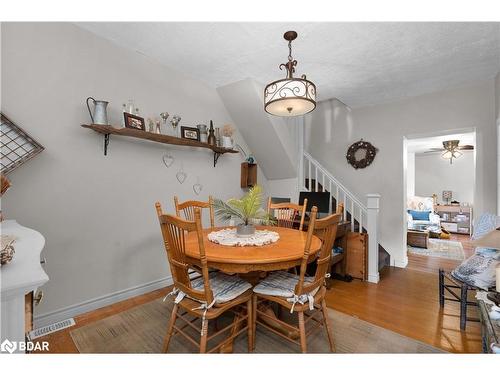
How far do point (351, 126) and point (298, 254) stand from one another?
340 centimetres

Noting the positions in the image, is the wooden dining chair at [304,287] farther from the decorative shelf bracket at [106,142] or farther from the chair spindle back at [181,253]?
the decorative shelf bracket at [106,142]

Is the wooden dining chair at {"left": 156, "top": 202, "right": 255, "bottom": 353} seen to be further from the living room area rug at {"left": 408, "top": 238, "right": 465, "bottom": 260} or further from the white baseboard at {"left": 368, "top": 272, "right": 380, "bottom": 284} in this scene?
the living room area rug at {"left": 408, "top": 238, "right": 465, "bottom": 260}

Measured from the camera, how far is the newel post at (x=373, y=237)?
3037 millimetres

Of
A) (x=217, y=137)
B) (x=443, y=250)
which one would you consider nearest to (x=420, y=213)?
(x=443, y=250)

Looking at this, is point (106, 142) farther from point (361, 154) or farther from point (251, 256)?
point (361, 154)

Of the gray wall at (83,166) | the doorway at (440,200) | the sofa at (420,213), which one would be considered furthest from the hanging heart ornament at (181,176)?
the sofa at (420,213)

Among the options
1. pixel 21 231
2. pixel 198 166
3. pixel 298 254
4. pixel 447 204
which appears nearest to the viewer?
pixel 21 231

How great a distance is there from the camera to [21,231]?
1.38 metres

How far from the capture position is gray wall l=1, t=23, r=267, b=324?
189cm

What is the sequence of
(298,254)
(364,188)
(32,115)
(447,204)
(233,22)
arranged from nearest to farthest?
(298,254)
(32,115)
(233,22)
(364,188)
(447,204)

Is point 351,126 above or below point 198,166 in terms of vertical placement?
above

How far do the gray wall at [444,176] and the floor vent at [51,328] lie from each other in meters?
8.91

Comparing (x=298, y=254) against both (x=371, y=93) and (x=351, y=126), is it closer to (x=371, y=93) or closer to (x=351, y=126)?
(x=371, y=93)
